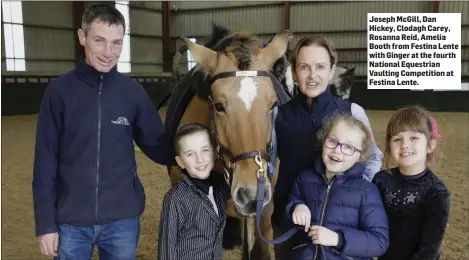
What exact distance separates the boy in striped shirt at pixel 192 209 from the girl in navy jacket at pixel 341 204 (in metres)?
0.34

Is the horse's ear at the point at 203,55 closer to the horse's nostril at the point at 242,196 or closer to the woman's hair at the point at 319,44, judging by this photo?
the woman's hair at the point at 319,44

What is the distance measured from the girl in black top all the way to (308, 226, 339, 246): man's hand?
309 millimetres

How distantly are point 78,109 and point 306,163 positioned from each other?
3.40 ft

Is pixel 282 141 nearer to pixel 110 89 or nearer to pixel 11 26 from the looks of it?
pixel 110 89

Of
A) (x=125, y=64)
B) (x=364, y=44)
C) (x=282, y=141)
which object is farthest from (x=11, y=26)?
(x=282, y=141)

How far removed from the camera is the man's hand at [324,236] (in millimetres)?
1367

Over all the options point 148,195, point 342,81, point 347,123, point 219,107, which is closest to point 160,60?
point 342,81

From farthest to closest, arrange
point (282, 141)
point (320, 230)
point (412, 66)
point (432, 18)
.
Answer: point (432, 18) < point (412, 66) < point (282, 141) < point (320, 230)

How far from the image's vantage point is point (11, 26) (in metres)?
13.3

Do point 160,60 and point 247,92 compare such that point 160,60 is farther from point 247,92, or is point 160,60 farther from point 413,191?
point 413,191

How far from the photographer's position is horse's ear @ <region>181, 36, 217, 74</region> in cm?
189

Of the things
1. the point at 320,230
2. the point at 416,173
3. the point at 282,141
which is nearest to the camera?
the point at 320,230

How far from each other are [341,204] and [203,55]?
39.1 inches

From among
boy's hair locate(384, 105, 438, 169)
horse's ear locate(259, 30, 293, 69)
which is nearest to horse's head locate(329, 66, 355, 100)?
horse's ear locate(259, 30, 293, 69)
